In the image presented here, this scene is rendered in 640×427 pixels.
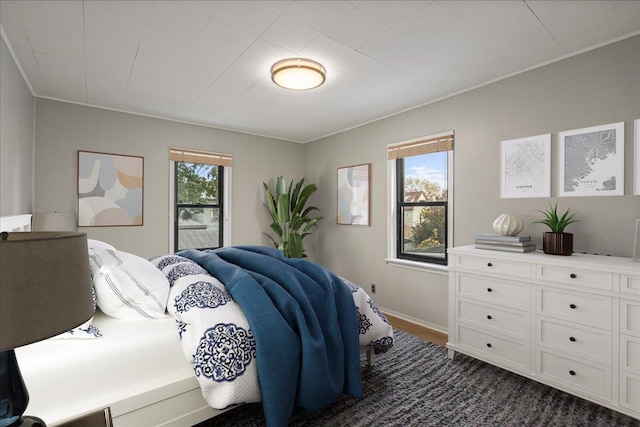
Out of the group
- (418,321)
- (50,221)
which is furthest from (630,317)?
(50,221)

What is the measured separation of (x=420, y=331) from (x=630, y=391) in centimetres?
168

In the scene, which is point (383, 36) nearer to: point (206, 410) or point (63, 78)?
point (206, 410)

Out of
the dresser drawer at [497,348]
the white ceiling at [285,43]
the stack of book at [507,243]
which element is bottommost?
the dresser drawer at [497,348]

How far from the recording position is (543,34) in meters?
2.07

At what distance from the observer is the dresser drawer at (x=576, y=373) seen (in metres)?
1.83

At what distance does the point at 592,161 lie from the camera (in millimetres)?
2250

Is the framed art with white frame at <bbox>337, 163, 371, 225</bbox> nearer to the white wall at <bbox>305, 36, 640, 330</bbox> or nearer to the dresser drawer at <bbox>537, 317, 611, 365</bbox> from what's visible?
the white wall at <bbox>305, 36, 640, 330</bbox>

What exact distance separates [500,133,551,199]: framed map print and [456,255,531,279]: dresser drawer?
696mm

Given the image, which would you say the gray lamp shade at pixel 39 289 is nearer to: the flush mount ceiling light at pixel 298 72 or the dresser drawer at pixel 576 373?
the flush mount ceiling light at pixel 298 72

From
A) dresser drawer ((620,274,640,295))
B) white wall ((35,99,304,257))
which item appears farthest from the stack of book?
white wall ((35,99,304,257))

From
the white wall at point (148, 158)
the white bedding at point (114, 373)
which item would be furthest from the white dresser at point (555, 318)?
the white wall at point (148, 158)

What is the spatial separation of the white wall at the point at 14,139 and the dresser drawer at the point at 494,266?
3.34 metres

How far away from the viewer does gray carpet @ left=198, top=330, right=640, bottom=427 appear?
72.7 inches

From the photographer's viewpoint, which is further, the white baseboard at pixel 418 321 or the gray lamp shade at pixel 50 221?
the white baseboard at pixel 418 321
